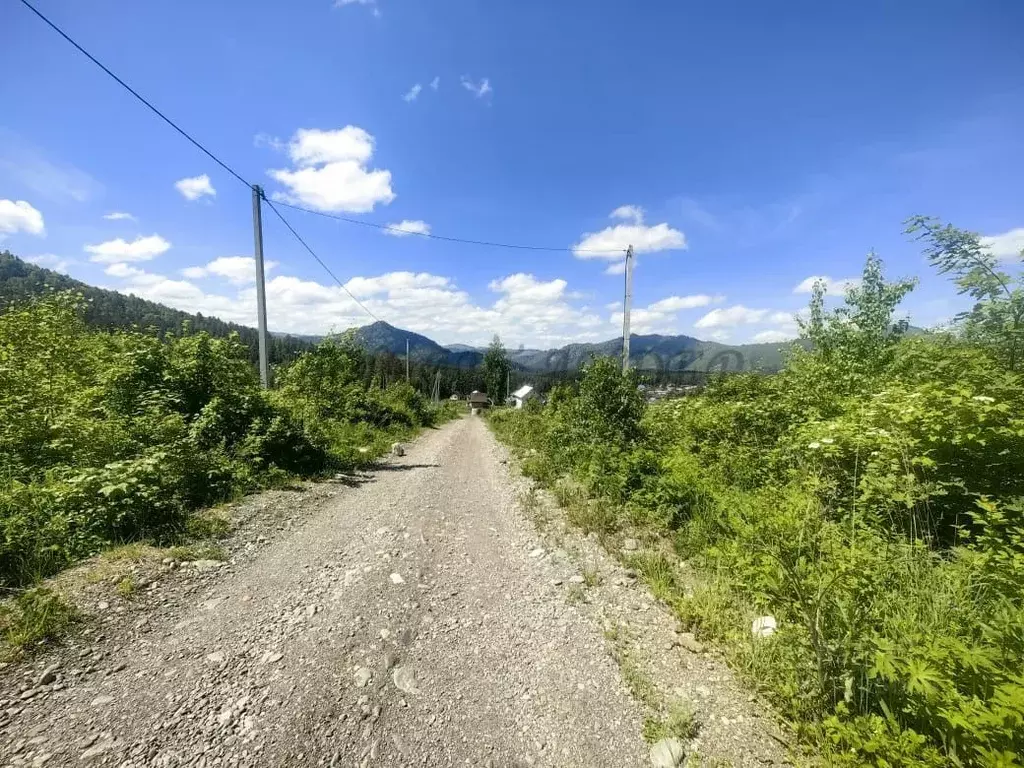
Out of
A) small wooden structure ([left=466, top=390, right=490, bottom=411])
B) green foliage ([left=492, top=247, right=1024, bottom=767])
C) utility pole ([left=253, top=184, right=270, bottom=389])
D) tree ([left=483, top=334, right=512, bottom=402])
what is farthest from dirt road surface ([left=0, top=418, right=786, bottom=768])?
small wooden structure ([left=466, top=390, right=490, bottom=411])

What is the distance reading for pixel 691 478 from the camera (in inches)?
262

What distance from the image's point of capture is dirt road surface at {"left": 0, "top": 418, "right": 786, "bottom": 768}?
8.26ft

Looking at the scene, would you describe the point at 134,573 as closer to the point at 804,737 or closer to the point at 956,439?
the point at 804,737

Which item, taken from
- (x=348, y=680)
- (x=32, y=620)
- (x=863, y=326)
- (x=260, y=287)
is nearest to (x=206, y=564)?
(x=32, y=620)

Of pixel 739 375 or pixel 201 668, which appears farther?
pixel 739 375

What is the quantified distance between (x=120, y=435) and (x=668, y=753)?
27.2 feet

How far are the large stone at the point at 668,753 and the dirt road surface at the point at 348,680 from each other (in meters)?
0.08

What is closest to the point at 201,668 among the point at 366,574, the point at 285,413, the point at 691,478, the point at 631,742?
the point at 366,574

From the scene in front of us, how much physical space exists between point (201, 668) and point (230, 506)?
431 cm

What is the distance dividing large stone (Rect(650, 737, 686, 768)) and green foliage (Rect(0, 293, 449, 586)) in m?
5.60

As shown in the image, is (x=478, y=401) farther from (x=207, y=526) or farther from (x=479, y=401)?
(x=207, y=526)

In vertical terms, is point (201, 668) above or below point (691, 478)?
below

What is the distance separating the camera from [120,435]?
654 cm

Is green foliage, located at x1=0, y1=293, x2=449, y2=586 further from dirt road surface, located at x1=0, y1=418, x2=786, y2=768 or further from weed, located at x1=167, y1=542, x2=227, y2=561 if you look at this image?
dirt road surface, located at x1=0, y1=418, x2=786, y2=768
